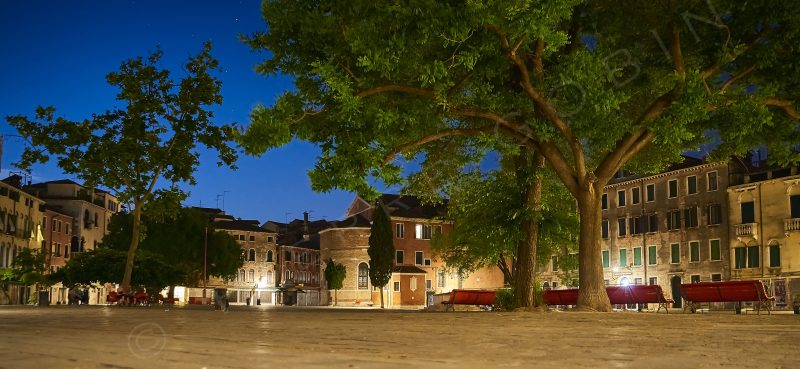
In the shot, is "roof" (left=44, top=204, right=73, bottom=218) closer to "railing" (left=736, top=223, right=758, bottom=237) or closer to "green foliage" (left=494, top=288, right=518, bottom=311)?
"railing" (left=736, top=223, right=758, bottom=237)

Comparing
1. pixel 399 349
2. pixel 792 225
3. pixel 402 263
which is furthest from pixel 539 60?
pixel 402 263

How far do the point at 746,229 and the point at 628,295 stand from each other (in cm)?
3423

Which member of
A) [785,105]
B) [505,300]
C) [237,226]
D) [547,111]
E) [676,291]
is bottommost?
[676,291]

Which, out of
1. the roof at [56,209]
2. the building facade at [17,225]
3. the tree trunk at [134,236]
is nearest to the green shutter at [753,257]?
the tree trunk at [134,236]

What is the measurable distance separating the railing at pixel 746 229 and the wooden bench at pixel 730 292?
35.3 metres

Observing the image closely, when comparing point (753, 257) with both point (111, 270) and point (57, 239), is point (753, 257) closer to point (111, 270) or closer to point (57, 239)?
point (111, 270)

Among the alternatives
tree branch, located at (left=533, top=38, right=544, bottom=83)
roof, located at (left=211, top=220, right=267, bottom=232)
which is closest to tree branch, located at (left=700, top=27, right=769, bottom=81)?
tree branch, located at (left=533, top=38, right=544, bottom=83)

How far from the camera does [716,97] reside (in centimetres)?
2231

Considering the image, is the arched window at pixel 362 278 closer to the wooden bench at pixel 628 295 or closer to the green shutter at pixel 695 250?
the green shutter at pixel 695 250

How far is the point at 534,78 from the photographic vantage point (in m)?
23.2

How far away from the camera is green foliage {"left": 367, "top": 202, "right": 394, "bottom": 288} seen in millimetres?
77812

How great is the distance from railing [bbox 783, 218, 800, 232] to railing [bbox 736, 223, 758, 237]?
2662mm

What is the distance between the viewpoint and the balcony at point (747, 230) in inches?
2359

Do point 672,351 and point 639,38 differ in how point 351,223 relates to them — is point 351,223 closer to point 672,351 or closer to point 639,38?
point 639,38
